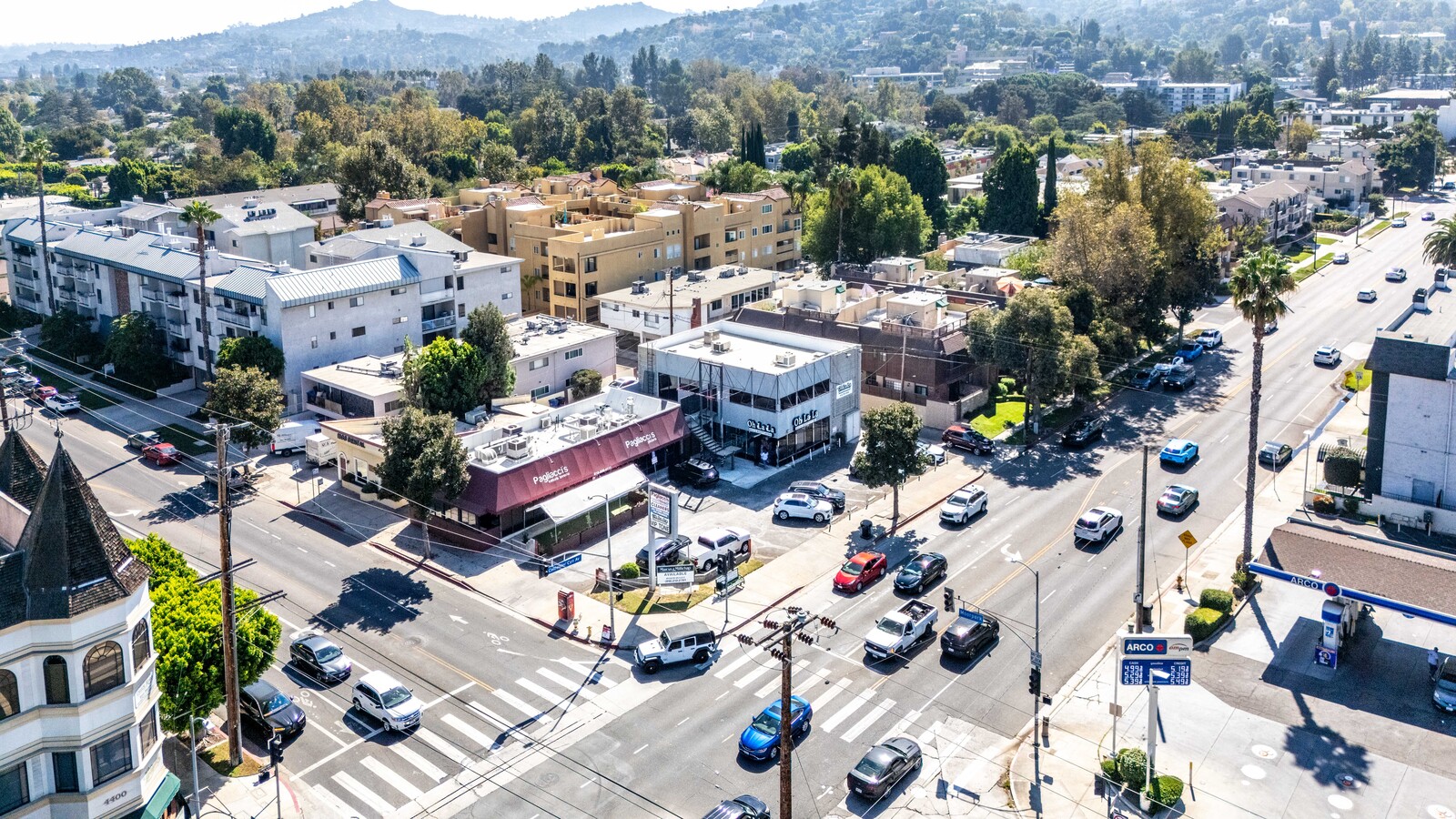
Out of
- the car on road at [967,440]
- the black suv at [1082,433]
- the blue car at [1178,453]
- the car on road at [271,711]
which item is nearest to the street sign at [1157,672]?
the car on road at [271,711]

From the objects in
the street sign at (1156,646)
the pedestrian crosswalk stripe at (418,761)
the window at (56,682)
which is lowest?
the pedestrian crosswalk stripe at (418,761)

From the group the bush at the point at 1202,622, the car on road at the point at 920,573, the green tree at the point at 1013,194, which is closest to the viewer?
the bush at the point at 1202,622

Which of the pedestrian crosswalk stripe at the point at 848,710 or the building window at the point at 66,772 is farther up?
the building window at the point at 66,772

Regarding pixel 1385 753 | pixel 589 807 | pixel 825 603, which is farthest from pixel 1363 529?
pixel 589 807

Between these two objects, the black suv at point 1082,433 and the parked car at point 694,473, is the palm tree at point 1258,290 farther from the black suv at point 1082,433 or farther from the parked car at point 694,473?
the parked car at point 694,473

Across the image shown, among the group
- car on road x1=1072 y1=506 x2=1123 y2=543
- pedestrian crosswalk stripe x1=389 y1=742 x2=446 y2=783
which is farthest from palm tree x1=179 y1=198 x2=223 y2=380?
car on road x1=1072 y1=506 x2=1123 y2=543

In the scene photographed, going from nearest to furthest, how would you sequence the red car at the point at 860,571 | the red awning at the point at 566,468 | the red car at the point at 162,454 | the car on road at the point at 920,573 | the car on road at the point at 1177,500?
1. the car on road at the point at 920,573
2. the red car at the point at 860,571
3. the red awning at the point at 566,468
4. the car on road at the point at 1177,500
5. the red car at the point at 162,454

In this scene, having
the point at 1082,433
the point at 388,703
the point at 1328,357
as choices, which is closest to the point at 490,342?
the point at 388,703

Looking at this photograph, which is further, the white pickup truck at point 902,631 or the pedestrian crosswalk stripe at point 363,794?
the white pickup truck at point 902,631
